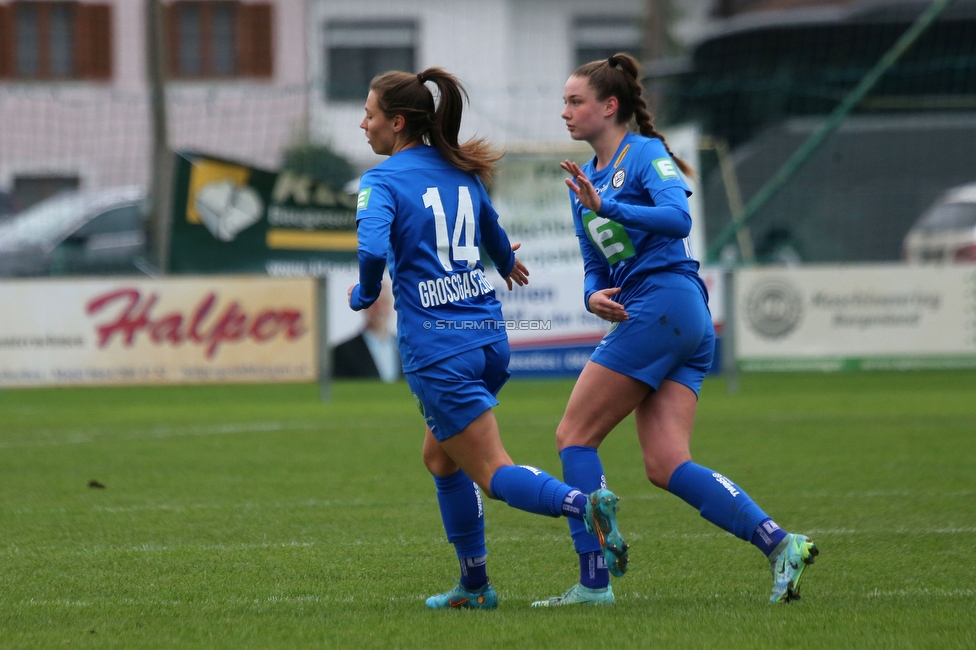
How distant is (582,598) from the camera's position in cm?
450

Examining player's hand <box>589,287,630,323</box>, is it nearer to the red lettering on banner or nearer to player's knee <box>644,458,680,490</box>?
player's knee <box>644,458,680,490</box>

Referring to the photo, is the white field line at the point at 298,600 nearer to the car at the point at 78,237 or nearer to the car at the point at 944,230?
the car at the point at 78,237

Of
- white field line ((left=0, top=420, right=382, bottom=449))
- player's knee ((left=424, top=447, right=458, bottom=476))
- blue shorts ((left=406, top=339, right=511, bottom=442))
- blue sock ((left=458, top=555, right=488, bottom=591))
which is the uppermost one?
blue shorts ((left=406, top=339, right=511, bottom=442))

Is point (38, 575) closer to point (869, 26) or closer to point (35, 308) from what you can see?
point (35, 308)

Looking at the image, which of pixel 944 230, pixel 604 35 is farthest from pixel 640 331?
pixel 604 35

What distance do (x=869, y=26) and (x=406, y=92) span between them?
70.5 feet

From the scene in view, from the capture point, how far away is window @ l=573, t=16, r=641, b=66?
36.2m

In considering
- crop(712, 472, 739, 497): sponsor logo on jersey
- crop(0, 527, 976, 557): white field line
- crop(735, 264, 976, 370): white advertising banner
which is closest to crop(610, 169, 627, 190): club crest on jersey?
crop(712, 472, 739, 497): sponsor logo on jersey

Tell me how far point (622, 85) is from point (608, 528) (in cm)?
161

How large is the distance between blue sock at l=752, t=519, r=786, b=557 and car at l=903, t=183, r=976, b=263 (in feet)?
51.2

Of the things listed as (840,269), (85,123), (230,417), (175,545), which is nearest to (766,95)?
(840,269)

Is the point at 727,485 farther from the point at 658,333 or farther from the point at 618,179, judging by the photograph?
the point at 618,179

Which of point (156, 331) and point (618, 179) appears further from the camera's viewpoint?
point (156, 331)

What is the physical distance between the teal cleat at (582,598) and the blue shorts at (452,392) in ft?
2.29
